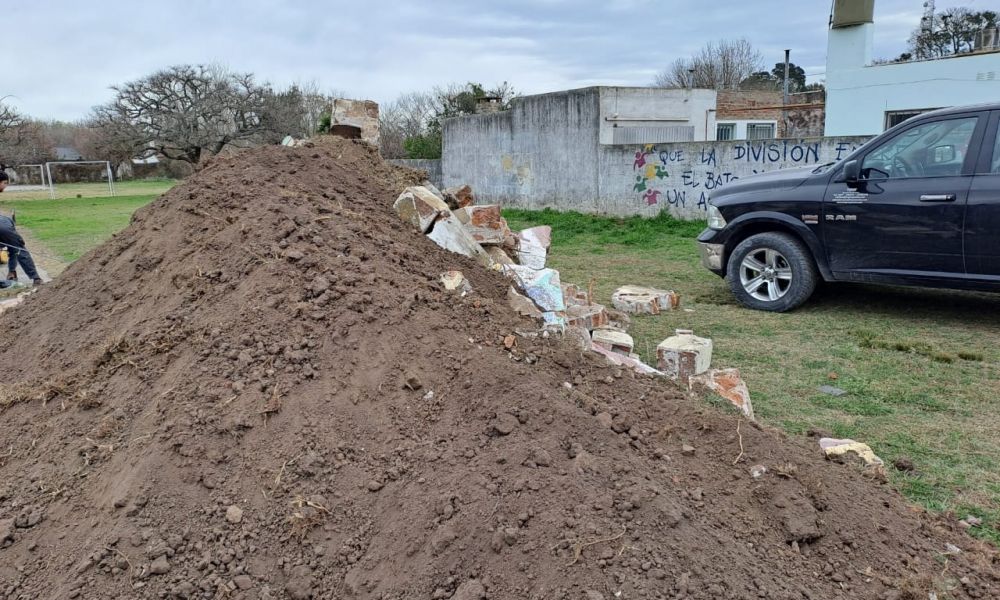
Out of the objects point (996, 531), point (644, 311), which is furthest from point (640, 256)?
point (996, 531)

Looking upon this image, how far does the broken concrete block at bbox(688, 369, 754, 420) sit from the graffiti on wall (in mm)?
8200

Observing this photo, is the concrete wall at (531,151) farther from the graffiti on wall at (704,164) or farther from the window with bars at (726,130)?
the window with bars at (726,130)

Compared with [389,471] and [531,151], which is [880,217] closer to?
[389,471]

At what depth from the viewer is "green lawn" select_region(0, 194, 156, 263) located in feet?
48.9

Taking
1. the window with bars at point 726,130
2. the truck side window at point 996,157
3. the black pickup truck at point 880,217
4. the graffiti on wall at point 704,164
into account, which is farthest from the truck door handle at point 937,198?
the window with bars at point 726,130

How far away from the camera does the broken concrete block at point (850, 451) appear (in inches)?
140

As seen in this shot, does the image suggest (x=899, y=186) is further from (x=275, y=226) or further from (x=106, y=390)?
(x=106, y=390)

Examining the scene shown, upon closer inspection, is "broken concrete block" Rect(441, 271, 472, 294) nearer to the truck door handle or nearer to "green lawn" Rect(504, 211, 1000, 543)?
"green lawn" Rect(504, 211, 1000, 543)

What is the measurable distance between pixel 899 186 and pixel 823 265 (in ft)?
3.22

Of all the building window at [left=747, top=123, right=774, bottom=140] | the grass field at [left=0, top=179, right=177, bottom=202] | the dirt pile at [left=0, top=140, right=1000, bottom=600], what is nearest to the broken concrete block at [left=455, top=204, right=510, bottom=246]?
the dirt pile at [left=0, top=140, right=1000, bottom=600]

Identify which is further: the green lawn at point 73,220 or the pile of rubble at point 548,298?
the green lawn at point 73,220

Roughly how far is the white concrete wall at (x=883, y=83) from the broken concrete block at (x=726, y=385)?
13726 mm

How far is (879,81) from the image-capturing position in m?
16.0

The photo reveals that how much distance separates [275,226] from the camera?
4492mm
